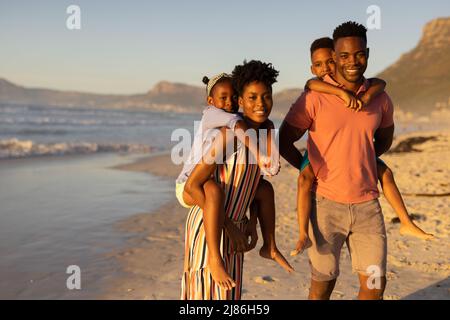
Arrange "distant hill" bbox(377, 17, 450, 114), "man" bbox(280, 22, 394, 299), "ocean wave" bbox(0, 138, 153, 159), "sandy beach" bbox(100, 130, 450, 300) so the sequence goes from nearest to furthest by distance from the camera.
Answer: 1. "man" bbox(280, 22, 394, 299)
2. "sandy beach" bbox(100, 130, 450, 300)
3. "ocean wave" bbox(0, 138, 153, 159)
4. "distant hill" bbox(377, 17, 450, 114)

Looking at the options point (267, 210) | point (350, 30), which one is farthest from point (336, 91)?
point (267, 210)

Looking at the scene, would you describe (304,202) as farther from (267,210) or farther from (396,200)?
(396,200)

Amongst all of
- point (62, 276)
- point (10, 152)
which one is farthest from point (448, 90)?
point (62, 276)

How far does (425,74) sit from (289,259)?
462ft

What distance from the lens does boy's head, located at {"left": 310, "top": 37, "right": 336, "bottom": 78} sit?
11.1 feet

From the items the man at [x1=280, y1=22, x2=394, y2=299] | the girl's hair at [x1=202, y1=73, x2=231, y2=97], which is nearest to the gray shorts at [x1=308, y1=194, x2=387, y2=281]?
the man at [x1=280, y1=22, x2=394, y2=299]

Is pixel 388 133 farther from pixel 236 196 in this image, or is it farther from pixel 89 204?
pixel 89 204

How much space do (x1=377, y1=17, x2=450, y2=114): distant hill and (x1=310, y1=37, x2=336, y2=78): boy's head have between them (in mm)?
85981

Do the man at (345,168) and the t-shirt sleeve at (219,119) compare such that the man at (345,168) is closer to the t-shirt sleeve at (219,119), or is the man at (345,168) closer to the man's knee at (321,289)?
the man's knee at (321,289)

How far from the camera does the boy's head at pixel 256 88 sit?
8.61 feet

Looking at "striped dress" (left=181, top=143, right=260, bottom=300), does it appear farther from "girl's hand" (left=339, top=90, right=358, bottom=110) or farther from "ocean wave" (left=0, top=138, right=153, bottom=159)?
"ocean wave" (left=0, top=138, right=153, bottom=159)

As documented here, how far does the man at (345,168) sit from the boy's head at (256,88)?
556mm
